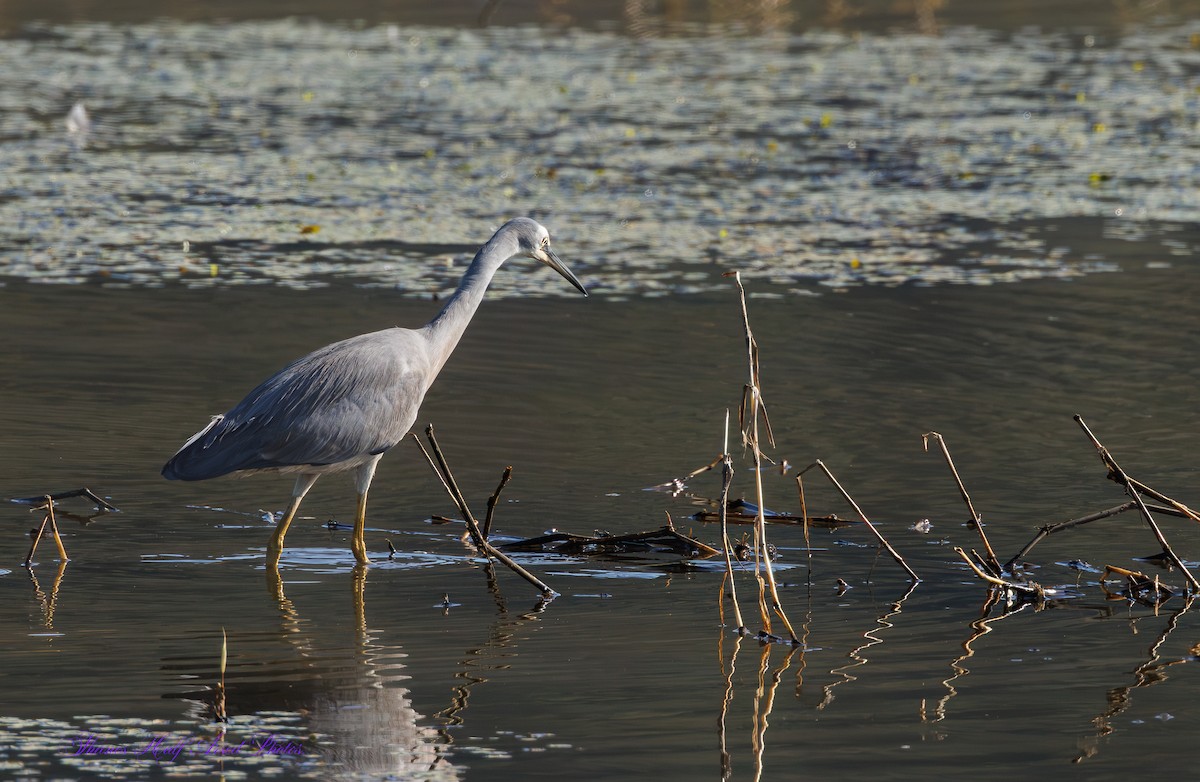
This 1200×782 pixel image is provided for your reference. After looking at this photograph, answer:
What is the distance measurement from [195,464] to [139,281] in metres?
5.30

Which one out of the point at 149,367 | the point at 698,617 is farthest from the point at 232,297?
the point at 698,617

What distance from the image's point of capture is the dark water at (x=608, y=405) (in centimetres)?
530

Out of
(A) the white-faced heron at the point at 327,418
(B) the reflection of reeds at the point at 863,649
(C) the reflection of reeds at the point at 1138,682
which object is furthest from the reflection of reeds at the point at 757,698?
(A) the white-faced heron at the point at 327,418

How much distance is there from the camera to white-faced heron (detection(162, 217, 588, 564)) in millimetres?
6945

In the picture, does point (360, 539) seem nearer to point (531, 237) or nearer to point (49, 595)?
point (49, 595)

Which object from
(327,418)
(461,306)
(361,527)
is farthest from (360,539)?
(461,306)

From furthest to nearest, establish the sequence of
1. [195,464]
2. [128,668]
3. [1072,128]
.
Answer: [1072,128]
[195,464]
[128,668]

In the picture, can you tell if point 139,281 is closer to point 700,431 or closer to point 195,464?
point 700,431

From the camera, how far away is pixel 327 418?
704 cm

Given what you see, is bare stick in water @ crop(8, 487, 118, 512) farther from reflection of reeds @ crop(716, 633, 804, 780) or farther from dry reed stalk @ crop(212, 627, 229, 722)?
reflection of reeds @ crop(716, 633, 804, 780)

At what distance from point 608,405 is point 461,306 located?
2273mm

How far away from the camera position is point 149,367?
10.1 meters

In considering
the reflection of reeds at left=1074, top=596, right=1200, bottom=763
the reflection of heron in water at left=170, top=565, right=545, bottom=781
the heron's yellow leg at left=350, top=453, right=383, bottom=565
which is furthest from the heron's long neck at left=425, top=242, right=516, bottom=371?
the reflection of reeds at left=1074, top=596, right=1200, bottom=763

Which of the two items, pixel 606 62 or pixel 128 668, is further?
pixel 606 62
